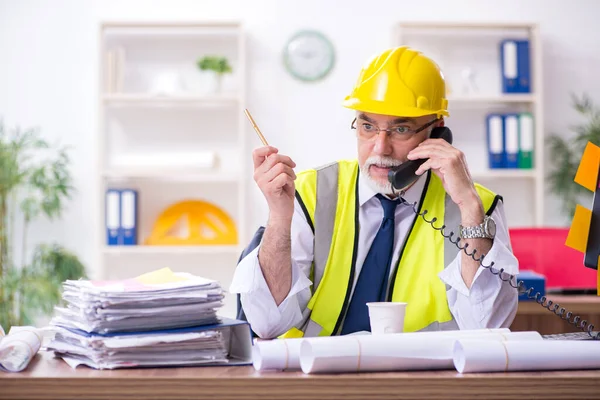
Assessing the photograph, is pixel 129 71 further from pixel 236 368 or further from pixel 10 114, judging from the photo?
pixel 236 368

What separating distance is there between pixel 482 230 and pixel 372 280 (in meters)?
0.31

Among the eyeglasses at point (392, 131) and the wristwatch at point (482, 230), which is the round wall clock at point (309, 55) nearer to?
the eyeglasses at point (392, 131)

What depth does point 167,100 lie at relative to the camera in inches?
187

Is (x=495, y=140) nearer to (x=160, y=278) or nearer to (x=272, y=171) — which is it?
(x=272, y=171)

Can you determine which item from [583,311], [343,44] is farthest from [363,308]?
[343,44]

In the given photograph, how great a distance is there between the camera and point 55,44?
4.96 m

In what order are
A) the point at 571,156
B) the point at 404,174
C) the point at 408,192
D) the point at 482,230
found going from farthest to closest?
1. the point at 571,156
2. the point at 408,192
3. the point at 404,174
4. the point at 482,230

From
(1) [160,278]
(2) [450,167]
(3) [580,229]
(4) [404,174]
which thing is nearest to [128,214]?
(4) [404,174]

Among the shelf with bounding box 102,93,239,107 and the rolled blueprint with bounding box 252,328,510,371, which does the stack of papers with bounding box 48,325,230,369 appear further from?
the shelf with bounding box 102,93,239,107

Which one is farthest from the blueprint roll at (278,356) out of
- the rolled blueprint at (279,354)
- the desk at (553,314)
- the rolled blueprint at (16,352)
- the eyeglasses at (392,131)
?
the desk at (553,314)

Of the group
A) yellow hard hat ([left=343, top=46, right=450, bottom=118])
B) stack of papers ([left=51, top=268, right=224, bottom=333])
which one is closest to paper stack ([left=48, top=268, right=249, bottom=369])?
stack of papers ([left=51, top=268, right=224, bottom=333])

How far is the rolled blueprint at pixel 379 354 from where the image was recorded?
1312mm

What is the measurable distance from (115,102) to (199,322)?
3.56m

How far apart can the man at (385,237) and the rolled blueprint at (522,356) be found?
1.61 feet
